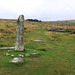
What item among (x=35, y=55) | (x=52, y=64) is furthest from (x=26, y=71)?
(x=35, y=55)

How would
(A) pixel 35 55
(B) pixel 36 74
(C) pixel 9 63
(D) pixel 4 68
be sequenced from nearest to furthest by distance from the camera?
(B) pixel 36 74
(D) pixel 4 68
(C) pixel 9 63
(A) pixel 35 55

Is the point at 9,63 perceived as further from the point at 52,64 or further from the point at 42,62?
the point at 52,64

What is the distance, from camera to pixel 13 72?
9695 millimetres

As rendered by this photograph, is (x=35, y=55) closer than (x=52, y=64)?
No

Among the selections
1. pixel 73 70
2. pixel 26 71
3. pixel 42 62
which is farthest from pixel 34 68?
pixel 73 70

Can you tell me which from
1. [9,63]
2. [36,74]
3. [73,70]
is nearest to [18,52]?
[9,63]

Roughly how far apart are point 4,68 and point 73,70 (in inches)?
236

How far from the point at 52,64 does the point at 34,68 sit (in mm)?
2042

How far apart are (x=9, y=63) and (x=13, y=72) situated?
1.77 m

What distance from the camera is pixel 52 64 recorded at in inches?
460

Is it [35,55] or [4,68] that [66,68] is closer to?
[35,55]

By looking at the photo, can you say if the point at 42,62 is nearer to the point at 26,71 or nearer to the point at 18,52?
the point at 26,71

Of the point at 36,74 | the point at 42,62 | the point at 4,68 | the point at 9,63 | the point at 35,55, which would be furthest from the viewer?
the point at 35,55

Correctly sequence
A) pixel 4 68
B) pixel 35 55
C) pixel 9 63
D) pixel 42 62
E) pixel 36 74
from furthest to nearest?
pixel 35 55
pixel 42 62
pixel 9 63
pixel 4 68
pixel 36 74
